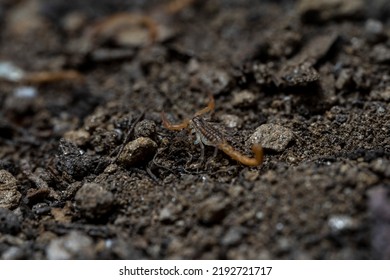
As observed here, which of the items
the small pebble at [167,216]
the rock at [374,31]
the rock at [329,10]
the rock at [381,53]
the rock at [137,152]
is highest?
the rock at [329,10]

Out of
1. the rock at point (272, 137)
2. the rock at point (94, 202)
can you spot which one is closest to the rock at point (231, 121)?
the rock at point (272, 137)

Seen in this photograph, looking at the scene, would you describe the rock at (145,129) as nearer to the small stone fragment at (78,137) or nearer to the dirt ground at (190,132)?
the dirt ground at (190,132)

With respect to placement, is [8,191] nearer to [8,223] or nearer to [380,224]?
[8,223]

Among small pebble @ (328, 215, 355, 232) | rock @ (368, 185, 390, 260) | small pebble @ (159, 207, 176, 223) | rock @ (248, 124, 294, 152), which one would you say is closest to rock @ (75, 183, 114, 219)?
small pebble @ (159, 207, 176, 223)

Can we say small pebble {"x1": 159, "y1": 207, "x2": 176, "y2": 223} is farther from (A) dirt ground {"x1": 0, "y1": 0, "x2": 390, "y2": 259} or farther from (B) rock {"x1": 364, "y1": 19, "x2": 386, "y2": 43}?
(B) rock {"x1": 364, "y1": 19, "x2": 386, "y2": 43}

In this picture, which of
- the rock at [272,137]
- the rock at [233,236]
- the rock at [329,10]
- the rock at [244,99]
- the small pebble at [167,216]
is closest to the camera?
the rock at [233,236]

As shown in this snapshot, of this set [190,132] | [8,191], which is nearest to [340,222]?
[190,132]
